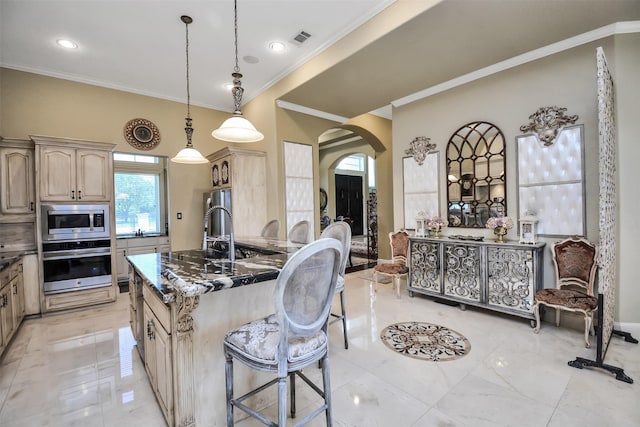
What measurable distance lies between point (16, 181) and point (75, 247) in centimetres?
109

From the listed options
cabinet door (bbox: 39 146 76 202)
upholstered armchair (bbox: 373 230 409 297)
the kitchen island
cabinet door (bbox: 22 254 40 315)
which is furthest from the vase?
cabinet door (bbox: 22 254 40 315)

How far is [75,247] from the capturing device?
3.86 meters

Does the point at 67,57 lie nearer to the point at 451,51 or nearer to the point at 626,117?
the point at 451,51

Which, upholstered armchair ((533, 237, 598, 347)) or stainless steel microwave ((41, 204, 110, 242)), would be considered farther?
stainless steel microwave ((41, 204, 110, 242))

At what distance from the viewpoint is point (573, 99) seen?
3.12 m

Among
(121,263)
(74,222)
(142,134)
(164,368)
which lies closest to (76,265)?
(74,222)

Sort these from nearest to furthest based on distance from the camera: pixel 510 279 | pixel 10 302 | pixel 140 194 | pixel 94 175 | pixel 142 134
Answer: pixel 10 302
pixel 510 279
pixel 94 175
pixel 142 134
pixel 140 194

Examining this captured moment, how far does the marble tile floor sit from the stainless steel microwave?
121cm

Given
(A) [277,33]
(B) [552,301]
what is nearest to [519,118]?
(B) [552,301]

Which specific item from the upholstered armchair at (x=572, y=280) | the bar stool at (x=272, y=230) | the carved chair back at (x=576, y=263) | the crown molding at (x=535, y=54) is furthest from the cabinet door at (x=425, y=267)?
the crown molding at (x=535, y=54)

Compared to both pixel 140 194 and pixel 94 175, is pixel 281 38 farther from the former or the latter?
pixel 140 194

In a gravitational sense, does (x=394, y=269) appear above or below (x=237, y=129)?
below

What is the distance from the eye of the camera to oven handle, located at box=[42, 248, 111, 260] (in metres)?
3.69

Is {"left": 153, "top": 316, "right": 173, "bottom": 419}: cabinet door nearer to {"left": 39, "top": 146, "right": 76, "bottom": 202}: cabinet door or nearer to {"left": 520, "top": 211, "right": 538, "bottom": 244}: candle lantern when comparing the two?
{"left": 39, "top": 146, "right": 76, "bottom": 202}: cabinet door
